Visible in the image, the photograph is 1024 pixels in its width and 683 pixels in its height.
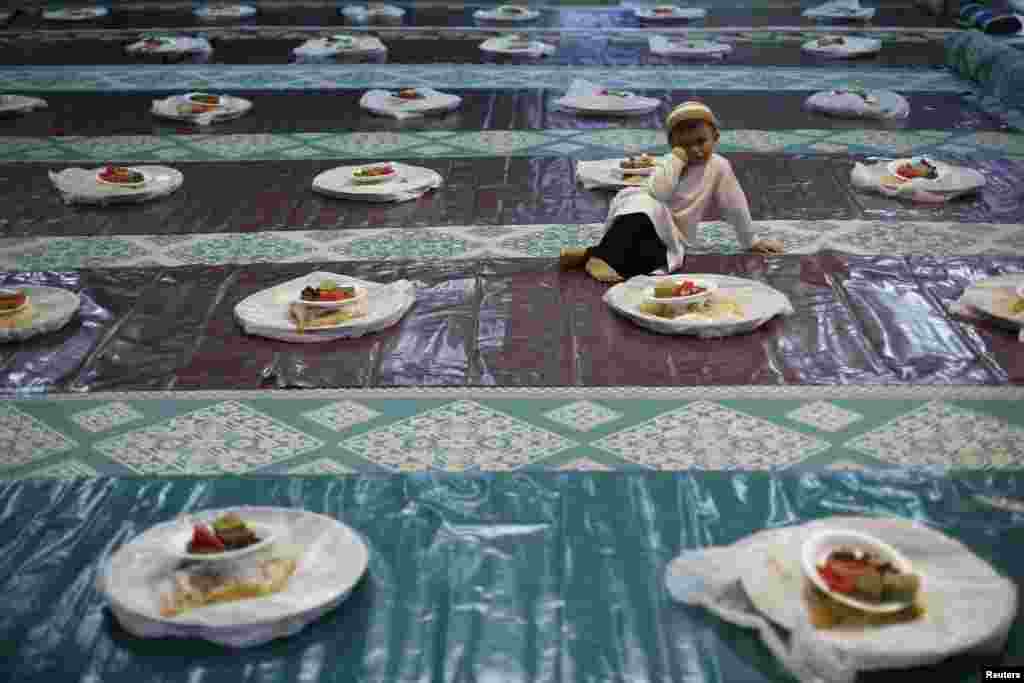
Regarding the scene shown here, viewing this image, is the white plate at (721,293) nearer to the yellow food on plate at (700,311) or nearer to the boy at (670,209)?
the yellow food on plate at (700,311)

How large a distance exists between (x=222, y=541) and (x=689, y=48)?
244 inches

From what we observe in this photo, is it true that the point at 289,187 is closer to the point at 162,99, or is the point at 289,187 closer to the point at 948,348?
the point at 162,99

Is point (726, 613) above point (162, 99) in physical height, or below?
above

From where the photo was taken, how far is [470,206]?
16.0ft

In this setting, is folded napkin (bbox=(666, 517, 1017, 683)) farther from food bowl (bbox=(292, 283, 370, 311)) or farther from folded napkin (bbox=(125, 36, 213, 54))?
folded napkin (bbox=(125, 36, 213, 54))

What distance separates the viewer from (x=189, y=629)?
2.16 meters

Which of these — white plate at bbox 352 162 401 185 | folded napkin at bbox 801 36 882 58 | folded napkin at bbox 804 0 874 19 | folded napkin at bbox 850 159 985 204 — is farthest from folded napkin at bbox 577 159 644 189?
folded napkin at bbox 804 0 874 19

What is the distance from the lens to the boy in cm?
388

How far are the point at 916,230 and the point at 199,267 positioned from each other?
7.74 ft

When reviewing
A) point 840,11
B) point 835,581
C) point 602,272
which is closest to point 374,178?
point 602,272

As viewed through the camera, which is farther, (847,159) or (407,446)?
(847,159)

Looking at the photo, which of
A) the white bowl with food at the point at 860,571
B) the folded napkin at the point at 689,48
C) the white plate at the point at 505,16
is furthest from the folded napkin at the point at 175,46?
the white bowl with food at the point at 860,571

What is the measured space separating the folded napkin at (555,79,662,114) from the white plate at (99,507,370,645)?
414cm

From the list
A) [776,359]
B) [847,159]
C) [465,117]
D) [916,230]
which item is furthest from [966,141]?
[776,359]
